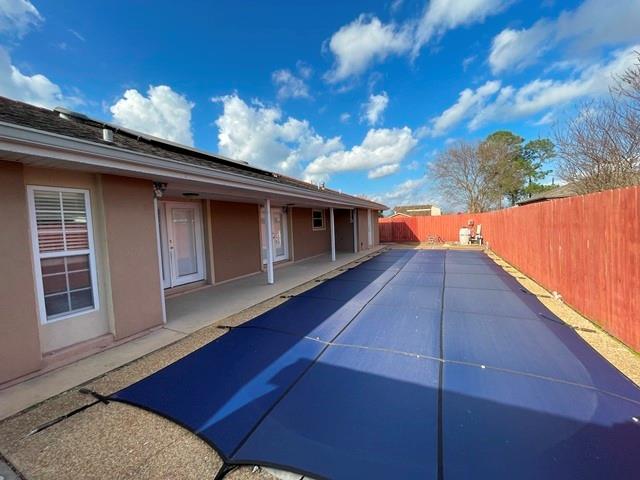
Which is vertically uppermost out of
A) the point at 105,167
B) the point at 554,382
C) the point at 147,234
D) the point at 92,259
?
the point at 105,167

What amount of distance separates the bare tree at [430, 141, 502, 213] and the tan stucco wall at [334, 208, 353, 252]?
18910mm

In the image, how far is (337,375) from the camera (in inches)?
116

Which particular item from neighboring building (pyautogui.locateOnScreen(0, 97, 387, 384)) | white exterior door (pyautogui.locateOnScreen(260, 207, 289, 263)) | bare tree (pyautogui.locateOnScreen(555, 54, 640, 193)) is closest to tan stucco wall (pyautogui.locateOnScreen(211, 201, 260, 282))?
white exterior door (pyautogui.locateOnScreen(260, 207, 289, 263))

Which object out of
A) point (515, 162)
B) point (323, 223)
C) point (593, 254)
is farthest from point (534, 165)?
point (593, 254)

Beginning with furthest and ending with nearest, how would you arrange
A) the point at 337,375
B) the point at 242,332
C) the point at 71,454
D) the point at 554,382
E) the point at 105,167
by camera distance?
1. the point at 242,332
2. the point at 105,167
3. the point at 337,375
4. the point at 554,382
5. the point at 71,454

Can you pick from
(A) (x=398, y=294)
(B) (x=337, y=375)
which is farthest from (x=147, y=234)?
(A) (x=398, y=294)

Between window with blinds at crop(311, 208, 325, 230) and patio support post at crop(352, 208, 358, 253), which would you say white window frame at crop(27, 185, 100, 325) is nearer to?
window with blinds at crop(311, 208, 325, 230)

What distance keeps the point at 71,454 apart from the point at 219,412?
40.3 inches

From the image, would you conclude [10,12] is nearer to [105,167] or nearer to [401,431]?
[105,167]

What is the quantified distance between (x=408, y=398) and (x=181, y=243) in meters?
6.29

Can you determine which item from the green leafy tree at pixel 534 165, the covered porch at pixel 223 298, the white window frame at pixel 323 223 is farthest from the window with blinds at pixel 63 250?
the green leafy tree at pixel 534 165

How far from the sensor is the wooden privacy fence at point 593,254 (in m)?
3.45

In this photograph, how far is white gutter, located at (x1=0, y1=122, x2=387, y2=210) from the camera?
2557 mm

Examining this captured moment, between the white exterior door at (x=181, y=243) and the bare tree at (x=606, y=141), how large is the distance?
36.0 ft
